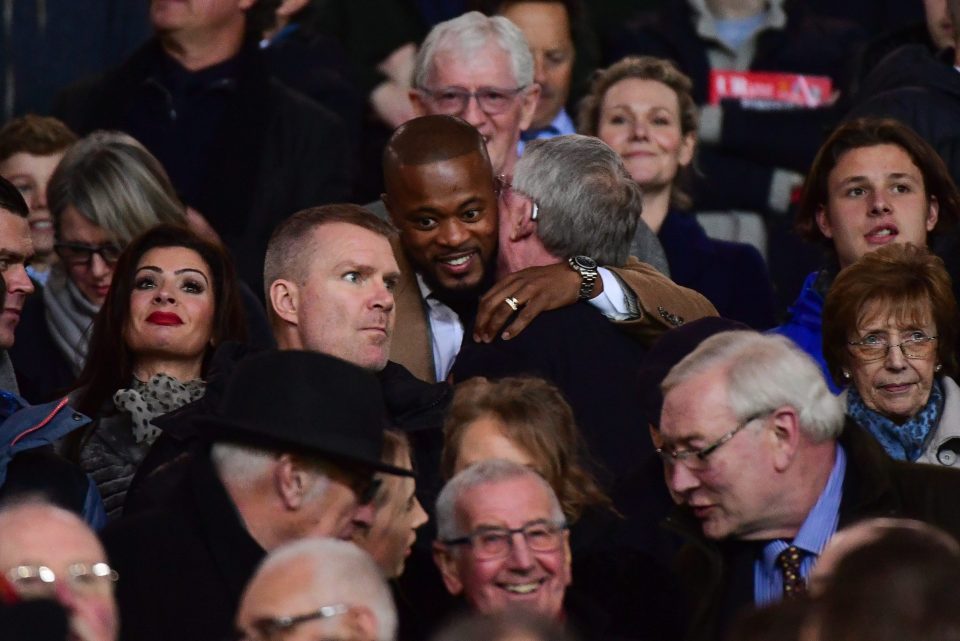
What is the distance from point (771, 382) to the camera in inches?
207

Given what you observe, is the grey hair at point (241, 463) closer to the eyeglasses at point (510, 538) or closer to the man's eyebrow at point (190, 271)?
the eyeglasses at point (510, 538)

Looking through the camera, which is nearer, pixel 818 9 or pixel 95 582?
pixel 95 582

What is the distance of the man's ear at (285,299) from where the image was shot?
6102 millimetres

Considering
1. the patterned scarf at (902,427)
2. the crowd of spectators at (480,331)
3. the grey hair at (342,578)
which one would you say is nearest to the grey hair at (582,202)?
the crowd of spectators at (480,331)

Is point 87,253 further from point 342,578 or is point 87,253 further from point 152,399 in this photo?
point 342,578

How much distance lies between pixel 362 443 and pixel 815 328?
7.47 ft

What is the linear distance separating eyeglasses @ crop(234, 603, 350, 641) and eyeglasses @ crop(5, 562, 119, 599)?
0.30 metres

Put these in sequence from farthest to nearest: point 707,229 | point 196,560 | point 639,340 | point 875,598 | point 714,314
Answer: point 707,229 < point 714,314 < point 639,340 < point 196,560 < point 875,598

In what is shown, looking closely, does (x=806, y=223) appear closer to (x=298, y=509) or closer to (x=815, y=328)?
(x=815, y=328)

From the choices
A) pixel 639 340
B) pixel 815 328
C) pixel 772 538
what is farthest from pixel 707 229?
pixel 772 538

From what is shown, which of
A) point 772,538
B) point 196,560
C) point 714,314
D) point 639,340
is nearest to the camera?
point 196,560

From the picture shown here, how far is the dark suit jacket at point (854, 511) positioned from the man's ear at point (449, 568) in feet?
1.88

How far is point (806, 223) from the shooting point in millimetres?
7180

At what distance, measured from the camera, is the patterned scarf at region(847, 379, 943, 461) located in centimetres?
620
